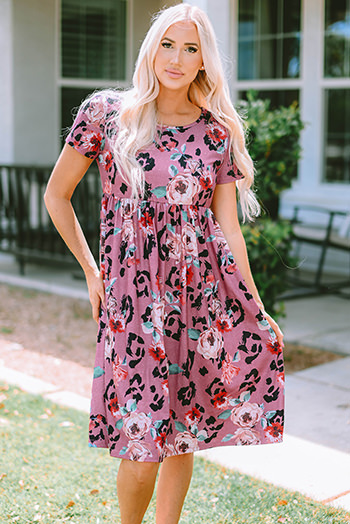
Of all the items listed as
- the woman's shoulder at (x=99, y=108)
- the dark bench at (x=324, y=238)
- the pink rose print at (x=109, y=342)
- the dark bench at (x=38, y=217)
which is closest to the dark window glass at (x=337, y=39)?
the dark bench at (x=324, y=238)

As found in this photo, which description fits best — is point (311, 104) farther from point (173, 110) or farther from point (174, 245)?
point (174, 245)

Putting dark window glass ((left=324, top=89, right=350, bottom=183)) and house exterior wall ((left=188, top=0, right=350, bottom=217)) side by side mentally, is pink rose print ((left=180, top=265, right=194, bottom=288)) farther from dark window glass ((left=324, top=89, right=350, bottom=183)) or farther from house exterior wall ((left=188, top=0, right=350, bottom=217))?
dark window glass ((left=324, top=89, right=350, bottom=183))

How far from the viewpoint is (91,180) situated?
765 cm

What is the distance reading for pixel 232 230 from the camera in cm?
259

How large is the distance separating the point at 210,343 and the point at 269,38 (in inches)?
274

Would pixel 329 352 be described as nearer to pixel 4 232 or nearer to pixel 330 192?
pixel 330 192

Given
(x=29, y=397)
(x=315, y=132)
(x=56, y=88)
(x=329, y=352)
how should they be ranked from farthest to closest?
(x=56, y=88) → (x=315, y=132) → (x=329, y=352) → (x=29, y=397)

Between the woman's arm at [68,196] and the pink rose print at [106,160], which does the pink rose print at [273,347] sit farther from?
the pink rose print at [106,160]

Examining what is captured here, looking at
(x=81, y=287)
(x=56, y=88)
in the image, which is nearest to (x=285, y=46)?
(x=56, y=88)

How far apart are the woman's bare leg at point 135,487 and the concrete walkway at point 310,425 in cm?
109

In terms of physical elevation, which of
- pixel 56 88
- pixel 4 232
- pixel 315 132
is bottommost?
pixel 4 232

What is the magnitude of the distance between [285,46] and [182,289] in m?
6.88

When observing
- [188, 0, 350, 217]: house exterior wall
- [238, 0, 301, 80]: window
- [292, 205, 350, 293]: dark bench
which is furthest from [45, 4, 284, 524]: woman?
[238, 0, 301, 80]: window

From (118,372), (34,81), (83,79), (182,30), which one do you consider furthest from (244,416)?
(83,79)
